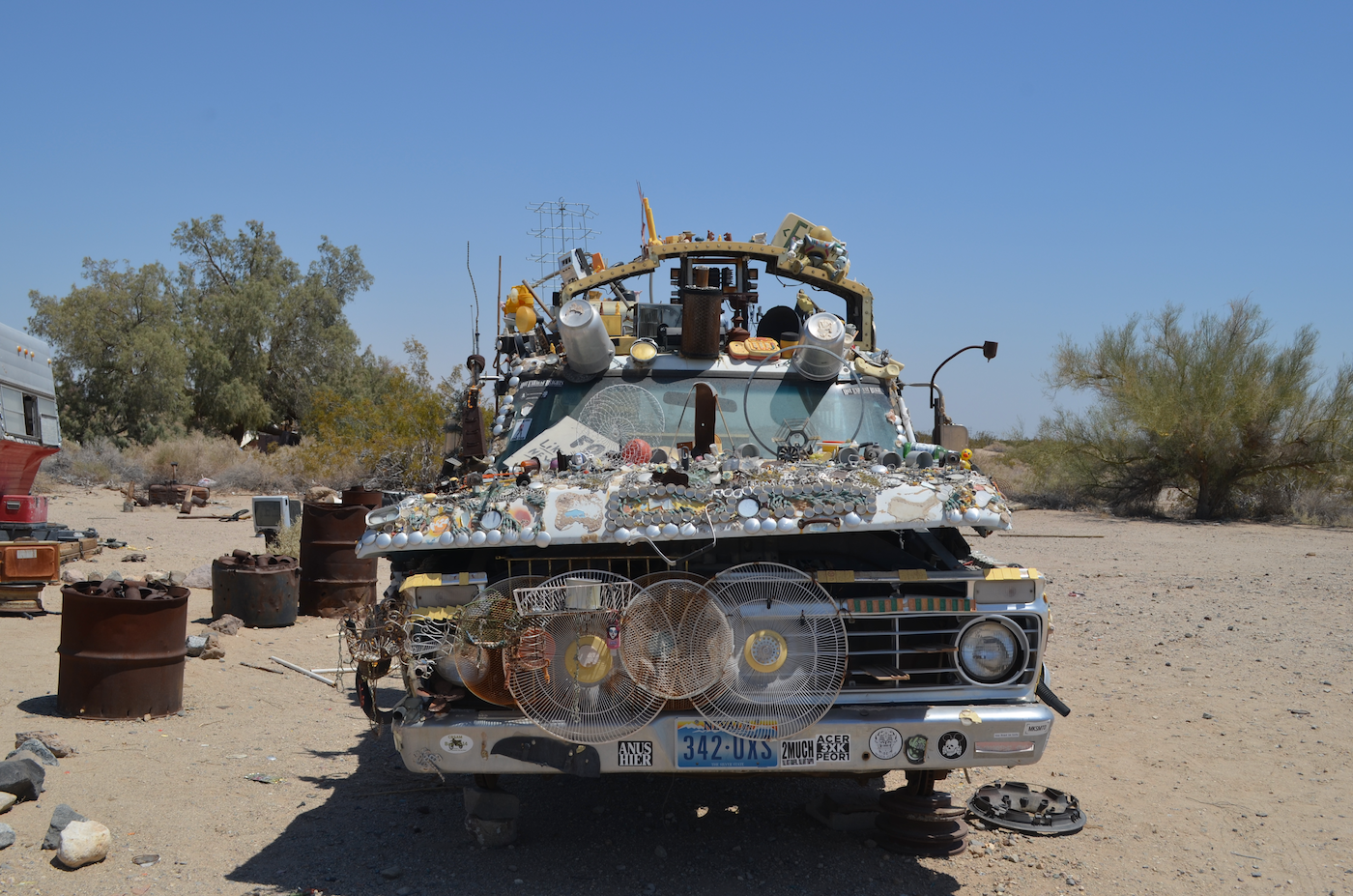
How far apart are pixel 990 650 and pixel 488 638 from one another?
1.92 m

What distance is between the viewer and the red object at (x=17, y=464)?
11.7 metres

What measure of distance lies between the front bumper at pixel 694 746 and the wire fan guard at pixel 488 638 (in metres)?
0.11

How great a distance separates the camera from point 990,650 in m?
3.88

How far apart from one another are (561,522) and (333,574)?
7298mm

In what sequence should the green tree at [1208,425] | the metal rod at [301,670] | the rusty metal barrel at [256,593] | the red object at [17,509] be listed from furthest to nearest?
1. the green tree at [1208,425]
2. the red object at [17,509]
3. the rusty metal barrel at [256,593]
4. the metal rod at [301,670]

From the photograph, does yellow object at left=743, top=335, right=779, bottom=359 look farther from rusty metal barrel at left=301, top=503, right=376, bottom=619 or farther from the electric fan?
rusty metal barrel at left=301, top=503, right=376, bottom=619

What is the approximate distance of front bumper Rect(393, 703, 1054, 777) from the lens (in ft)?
12.0

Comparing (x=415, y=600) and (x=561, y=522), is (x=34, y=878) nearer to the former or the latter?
(x=415, y=600)

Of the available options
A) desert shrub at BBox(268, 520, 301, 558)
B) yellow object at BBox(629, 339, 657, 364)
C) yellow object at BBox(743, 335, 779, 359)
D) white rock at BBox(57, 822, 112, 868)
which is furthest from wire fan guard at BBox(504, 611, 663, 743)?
desert shrub at BBox(268, 520, 301, 558)

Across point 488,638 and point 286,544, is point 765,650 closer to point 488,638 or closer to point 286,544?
point 488,638

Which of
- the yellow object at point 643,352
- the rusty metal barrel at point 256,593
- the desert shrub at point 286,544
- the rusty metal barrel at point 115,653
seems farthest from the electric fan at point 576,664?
the desert shrub at point 286,544

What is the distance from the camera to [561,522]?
376cm

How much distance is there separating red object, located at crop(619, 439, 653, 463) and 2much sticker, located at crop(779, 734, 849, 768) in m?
1.87

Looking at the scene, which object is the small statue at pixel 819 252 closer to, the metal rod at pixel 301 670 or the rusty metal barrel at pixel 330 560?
the metal rod at pixel 301 670
